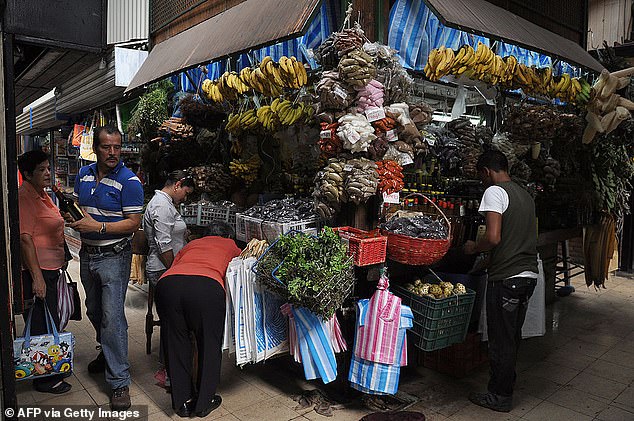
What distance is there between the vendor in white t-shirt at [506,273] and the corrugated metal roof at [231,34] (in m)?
2.13

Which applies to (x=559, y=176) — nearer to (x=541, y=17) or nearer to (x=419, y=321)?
(x=541, y=17)

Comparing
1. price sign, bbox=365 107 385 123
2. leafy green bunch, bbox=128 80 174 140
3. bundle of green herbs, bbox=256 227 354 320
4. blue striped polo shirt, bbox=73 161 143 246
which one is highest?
leafy green bunch, bbox=128 80 174 140

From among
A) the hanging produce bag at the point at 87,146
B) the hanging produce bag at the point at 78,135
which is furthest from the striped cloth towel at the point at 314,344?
the hanging produce bag at the point at 78,135

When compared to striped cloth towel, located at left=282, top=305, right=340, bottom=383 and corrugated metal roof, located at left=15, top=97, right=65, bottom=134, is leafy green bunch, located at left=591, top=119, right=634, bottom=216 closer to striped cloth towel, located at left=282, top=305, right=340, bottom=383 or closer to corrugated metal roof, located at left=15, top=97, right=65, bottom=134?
striped cloth towel, located at left=282, top=305, right=340, bottom=383

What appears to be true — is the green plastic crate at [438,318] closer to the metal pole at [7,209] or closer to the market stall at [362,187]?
the market stall at [362,187]

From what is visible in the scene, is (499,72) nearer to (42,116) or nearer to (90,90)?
(90,90)

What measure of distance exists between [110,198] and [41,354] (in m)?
1.32

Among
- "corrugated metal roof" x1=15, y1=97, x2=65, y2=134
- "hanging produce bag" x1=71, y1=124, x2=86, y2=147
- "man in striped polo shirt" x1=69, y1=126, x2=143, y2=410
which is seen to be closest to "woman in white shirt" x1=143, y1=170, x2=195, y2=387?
"man in striped polo shirt" x1=69, y1=126, x2=143, y2=410

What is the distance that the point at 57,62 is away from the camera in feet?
12.7

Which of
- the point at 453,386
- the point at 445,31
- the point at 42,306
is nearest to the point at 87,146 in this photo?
the point at 42,306

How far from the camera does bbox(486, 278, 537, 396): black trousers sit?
156 inches

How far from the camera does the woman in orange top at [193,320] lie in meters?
3.57

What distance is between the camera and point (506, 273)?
396cm

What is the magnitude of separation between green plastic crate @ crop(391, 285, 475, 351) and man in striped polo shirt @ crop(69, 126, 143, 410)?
240cm
